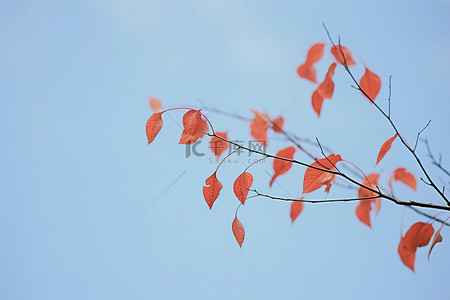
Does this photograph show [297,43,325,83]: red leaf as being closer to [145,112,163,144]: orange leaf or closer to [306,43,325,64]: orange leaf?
[306,43,325,64]: orange leaf

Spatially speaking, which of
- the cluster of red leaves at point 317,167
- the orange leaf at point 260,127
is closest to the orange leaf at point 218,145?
the cluster of red leaves at point 317,167

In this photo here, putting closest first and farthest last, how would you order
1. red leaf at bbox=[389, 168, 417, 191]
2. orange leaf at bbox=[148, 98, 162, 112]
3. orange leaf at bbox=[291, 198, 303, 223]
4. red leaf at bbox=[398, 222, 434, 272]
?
red leaf at bbox=[398, 222, 434, 272] < orange leaf at bbox=[291, 198, 303, 223] < red leaf at bbox=[389, 168, 417, 191] < orange leaf at bbox=[148, 98, 162, 112]

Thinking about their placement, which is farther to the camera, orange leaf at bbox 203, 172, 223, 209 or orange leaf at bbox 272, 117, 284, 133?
orange leaf at bbox 272, 117, 284, 133

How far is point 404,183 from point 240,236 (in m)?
0.35

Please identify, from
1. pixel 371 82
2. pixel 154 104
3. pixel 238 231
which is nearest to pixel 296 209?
pixel 238 231

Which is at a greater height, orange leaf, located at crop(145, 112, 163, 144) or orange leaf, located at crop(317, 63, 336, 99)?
orange leaf, located at crop(317, 63, 336, 99)

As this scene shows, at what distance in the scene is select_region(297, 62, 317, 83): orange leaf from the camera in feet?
1.73

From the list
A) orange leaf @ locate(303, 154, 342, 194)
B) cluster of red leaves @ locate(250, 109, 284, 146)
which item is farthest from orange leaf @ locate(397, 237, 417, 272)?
cluster of red leaves @ locate(250, 109, 284, 146)

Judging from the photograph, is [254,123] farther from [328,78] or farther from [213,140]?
[328,78]

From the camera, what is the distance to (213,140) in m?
0.63

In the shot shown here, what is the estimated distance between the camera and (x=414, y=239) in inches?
16.5

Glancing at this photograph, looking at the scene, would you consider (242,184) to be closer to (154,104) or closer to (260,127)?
(260,127)

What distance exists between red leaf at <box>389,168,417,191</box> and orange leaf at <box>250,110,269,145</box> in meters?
0.24

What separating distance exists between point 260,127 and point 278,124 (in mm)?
39
